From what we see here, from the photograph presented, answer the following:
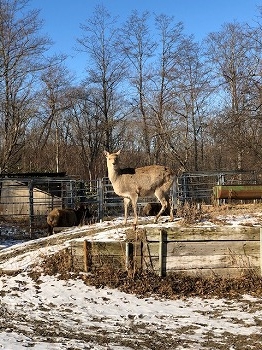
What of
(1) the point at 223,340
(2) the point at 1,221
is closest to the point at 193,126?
(2) the point at 1,221

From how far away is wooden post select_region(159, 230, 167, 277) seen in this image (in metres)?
10.4

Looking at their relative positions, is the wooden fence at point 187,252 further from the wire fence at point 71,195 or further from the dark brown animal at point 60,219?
the wire fence at point 71,195

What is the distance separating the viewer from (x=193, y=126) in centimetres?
3741

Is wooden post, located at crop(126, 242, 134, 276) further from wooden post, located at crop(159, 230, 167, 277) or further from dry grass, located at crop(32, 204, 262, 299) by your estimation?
wooden post, located at crop(159, 230, 167, 277)

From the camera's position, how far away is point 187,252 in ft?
34.4

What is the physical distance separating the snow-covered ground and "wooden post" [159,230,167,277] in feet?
3.74

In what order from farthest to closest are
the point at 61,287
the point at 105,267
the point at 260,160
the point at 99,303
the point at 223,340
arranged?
the point at 260,160 → the point at 105,267 → the point at 61,287 → the point at 99,303 → the point at 223,340

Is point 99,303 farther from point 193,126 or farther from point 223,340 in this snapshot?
point 193,126

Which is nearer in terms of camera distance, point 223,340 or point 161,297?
point 223,340

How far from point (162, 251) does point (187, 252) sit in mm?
555

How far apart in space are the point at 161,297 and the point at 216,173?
14399 mm

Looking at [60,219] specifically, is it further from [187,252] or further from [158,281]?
[158,281]

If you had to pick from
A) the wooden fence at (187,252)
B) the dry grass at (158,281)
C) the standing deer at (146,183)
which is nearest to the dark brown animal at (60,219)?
the standing deer at (146,183)

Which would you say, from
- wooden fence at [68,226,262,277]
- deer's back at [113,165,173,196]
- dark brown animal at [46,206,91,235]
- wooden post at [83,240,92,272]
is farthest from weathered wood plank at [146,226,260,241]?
dark brown animal at [46,206,91,235]
